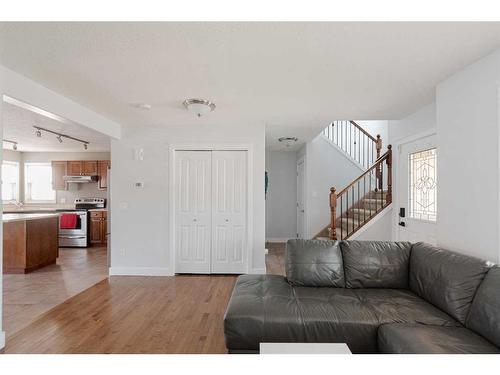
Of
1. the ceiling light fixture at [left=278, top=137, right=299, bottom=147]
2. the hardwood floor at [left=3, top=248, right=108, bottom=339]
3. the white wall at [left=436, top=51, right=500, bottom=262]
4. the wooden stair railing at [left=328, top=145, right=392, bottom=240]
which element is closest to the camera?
the white wall at [left=436, top=51, right=500, bottom=262]

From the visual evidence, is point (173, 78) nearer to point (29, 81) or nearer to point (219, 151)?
point (29, 81)

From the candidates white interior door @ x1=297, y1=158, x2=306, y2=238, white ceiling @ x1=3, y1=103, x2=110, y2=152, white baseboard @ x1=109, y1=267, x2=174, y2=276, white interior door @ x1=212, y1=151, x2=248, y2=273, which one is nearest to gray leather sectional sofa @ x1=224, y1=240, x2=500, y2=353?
white interior door @ x1=212, y1=151, x2=248, y2=273

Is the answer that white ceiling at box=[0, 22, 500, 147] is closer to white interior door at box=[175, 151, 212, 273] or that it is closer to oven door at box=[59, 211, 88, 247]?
white interior door at box=[175, 151, 212, 273]

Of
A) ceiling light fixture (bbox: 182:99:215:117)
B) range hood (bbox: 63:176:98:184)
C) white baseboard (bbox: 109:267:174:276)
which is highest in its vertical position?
ceiling light fixture (bbox: 182:99:215:117)

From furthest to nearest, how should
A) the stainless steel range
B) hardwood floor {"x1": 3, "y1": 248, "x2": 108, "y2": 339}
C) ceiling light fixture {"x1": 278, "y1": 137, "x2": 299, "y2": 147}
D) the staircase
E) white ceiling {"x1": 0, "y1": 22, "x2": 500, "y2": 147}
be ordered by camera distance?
the stainless steel range, ceiling light fixture {"x1": 278, "y1": 137, "x2": 299, "y2": 147}, the staircase, hardwood floor {"x1": 3, "y1": 248, "x2": 108, "y2": 339}, white ceiling {"x1": 0, "y1": 22, "x2": 500, "y2": 147}

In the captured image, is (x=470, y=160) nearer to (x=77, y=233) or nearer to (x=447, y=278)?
(x=447, y=278)

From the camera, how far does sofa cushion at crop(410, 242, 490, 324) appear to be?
1.93 metres

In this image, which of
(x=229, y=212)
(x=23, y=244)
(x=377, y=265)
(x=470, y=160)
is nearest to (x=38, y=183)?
(x=23, y=244)

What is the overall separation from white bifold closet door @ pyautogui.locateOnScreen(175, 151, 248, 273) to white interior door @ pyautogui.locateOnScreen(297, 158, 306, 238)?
244 cm

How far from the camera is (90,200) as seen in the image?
7.15m

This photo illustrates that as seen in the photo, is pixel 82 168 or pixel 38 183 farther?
pixel 38 183

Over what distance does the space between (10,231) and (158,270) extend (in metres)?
2.41

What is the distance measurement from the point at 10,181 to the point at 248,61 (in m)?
7.80

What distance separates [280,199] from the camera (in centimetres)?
739
